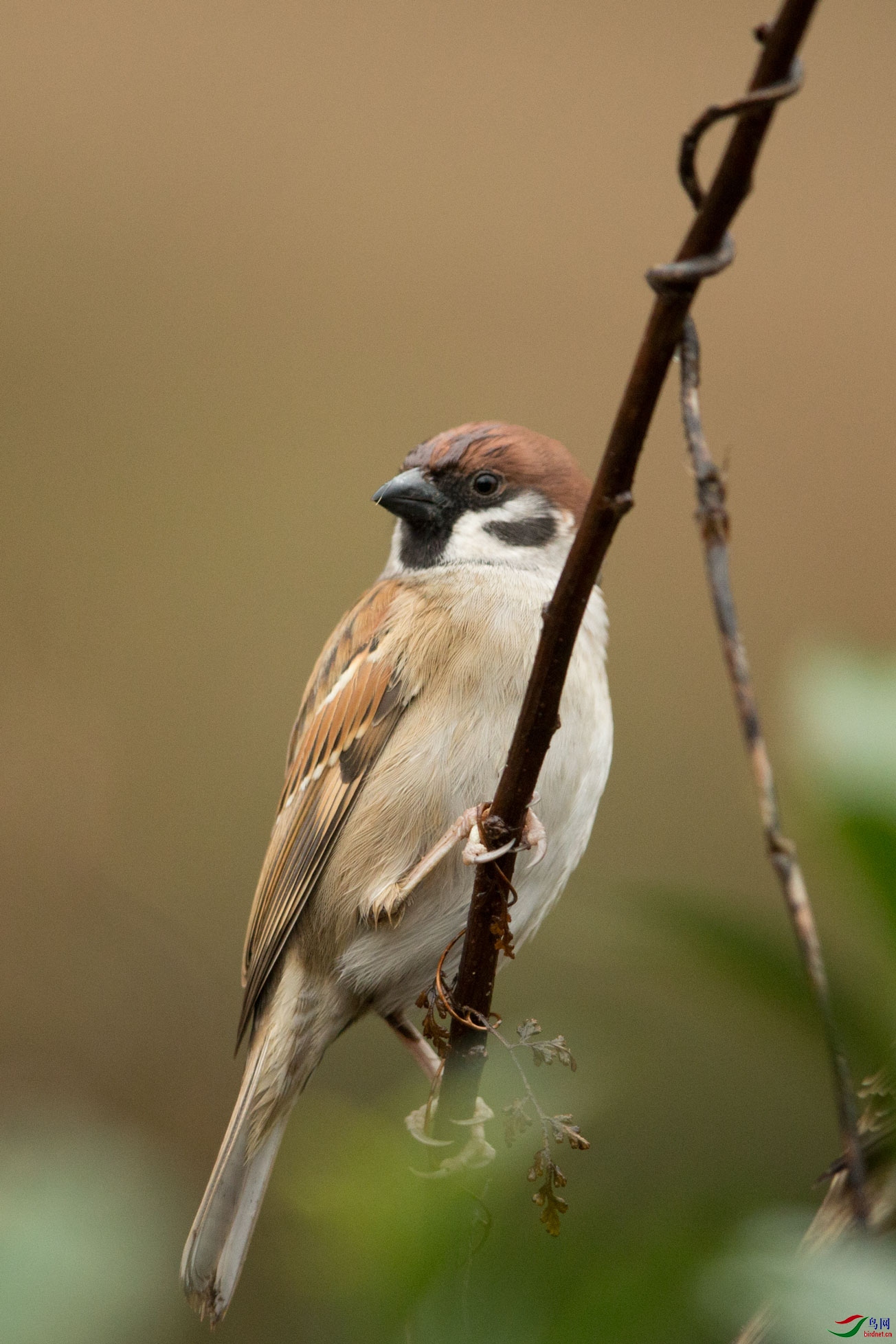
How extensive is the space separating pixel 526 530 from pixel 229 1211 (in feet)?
3.67

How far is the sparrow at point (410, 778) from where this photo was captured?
5.46 feet

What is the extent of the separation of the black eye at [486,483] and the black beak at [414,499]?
0.06 meters

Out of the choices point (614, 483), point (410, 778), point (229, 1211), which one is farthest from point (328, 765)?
point (614, 483)

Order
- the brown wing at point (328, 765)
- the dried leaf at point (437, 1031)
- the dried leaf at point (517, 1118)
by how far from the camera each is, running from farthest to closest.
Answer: the brown wing at point (328, 765)
the dried leaf at point (437, 1031)
the dried leaf at point (517, 1118)

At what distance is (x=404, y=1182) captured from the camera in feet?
1.93

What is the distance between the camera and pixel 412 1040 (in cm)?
199

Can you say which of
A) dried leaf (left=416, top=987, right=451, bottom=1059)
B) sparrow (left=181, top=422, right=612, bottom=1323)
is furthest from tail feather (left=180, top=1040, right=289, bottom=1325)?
dried leaf (left=416, top=987, right=451, bottom=1059)

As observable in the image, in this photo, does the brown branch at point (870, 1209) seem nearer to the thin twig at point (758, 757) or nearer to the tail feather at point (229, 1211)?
the thin twig at point (758, 757)

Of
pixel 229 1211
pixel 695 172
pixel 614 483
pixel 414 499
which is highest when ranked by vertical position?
pixel 695 172

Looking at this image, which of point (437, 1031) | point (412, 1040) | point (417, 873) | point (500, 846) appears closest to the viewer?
point (500, 846)

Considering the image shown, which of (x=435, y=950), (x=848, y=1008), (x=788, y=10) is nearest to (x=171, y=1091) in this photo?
(x=435, y=950)

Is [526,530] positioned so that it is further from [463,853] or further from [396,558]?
[463,853]

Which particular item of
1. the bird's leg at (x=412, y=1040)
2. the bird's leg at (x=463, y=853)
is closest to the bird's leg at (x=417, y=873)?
the bird's leg at (x=463, y=853)

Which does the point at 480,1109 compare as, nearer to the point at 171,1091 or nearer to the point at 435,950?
the point at 435,950
